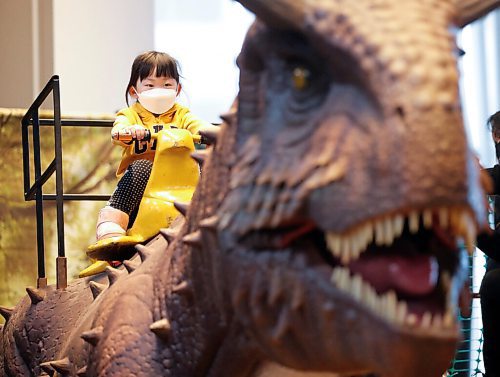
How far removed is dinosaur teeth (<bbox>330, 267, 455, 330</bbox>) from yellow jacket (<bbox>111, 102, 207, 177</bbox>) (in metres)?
1.23

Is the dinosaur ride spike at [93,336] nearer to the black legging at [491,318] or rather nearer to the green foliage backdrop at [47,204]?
the black legging at [491,318]

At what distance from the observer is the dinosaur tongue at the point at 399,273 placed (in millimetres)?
876

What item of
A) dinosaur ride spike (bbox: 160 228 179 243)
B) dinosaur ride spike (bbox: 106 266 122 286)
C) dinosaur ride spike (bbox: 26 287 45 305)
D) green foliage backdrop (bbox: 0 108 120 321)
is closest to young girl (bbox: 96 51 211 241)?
dinosaur ride spike (bbox: 26 287 45 305)

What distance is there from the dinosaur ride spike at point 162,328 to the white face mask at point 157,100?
Answer: 103cm

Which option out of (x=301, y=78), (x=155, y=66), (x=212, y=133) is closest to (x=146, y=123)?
(x=155, y=66)

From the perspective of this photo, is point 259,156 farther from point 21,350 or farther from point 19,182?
point 19,182

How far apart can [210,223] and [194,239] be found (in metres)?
0.08

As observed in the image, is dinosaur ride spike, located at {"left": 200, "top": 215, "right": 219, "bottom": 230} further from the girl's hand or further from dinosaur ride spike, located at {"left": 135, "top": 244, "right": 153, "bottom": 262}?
the girl's hand

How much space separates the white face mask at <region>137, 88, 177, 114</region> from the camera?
2164 millimetres

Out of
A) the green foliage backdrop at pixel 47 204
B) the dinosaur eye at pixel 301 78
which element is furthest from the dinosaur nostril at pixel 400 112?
the green foliage backdrop at pixel 47 204

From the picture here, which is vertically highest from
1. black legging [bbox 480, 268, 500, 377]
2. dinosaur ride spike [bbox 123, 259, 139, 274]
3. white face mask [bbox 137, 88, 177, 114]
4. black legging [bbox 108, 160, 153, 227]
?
white face mask [bbox 137, 88, 177, 114]

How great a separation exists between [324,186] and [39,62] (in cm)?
361

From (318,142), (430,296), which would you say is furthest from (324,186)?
(430,296)

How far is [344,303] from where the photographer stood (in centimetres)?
89
